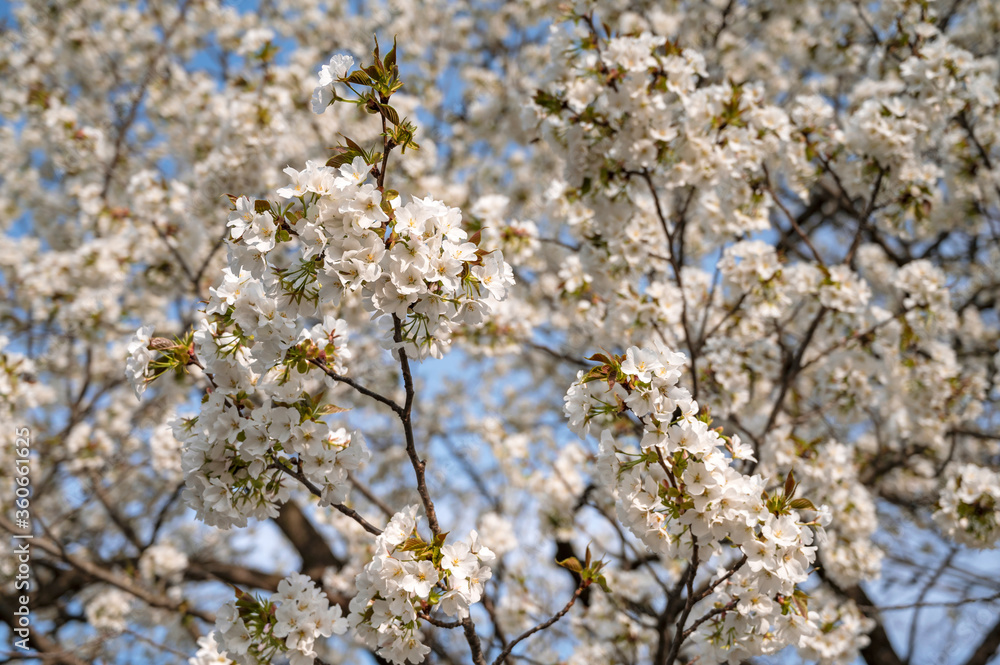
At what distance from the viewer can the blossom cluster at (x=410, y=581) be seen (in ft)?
5.47

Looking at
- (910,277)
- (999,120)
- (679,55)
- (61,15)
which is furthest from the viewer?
(61,15)

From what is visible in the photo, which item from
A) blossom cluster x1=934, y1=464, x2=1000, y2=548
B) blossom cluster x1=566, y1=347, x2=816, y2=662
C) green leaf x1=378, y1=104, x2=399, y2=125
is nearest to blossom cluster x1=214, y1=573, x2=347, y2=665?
blossom cluster x1=566, y1=347, x2=816, y2=662

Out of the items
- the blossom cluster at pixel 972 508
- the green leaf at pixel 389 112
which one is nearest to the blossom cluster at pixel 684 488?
the green leaf at pixel 389 112

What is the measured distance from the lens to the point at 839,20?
560cm

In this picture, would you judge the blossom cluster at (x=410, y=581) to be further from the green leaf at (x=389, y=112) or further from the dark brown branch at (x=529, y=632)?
the green leaf at (x=389, y=112)

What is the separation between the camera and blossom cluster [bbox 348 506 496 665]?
5.47 ft

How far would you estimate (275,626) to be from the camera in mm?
1803

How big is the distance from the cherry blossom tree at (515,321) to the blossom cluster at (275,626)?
0.04 feet

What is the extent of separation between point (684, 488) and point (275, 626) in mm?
1345

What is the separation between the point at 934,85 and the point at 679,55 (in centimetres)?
172

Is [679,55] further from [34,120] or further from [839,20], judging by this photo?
[34,120]

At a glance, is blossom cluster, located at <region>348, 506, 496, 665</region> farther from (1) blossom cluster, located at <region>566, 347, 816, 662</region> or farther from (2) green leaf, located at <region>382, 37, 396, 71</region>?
(2) green leaf, located at <region>382, 37, 396, 71</region>

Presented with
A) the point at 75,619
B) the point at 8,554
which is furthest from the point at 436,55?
the point at 75,619

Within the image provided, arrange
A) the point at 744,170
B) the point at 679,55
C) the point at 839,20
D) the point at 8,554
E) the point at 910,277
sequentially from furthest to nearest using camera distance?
the point at 839,20 → the point at 8,554 → the point at 910,277 → the point at 744,170 → the point at 679,55
